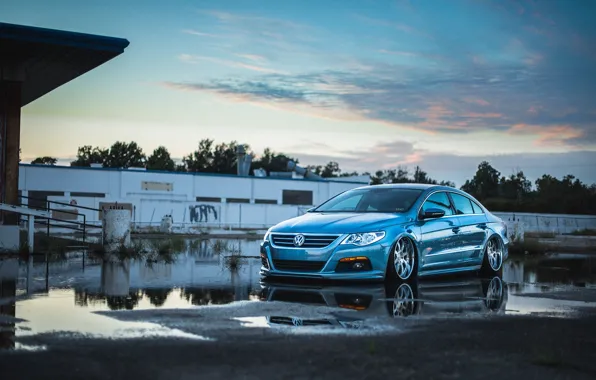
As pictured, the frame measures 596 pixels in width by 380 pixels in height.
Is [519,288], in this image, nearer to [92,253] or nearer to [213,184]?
[92,253]

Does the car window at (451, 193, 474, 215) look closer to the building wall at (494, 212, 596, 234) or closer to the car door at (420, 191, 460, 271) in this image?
the car door at (420, 191, 460, 271)

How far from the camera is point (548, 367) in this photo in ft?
21.2

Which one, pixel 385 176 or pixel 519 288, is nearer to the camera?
pixel 519 288

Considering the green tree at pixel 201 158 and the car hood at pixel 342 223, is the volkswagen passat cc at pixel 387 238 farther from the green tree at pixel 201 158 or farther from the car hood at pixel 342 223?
the green tree at pixel 201 158

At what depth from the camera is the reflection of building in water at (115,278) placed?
37.5ft

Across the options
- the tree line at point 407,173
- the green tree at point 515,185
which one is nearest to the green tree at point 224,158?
the tree line at point 407,173

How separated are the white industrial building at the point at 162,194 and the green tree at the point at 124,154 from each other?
189 feet

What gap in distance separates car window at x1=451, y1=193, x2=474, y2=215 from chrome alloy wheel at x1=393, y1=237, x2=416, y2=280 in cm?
196

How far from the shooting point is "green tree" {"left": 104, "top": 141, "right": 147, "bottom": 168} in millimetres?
122750

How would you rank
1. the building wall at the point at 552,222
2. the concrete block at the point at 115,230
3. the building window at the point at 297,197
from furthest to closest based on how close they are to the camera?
the building window at the point at 297,197
the building wall at the point at 552,222
the concrete block at the point at 115,230

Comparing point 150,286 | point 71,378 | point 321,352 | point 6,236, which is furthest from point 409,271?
point 6,236

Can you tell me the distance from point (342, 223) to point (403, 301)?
238 centimetres

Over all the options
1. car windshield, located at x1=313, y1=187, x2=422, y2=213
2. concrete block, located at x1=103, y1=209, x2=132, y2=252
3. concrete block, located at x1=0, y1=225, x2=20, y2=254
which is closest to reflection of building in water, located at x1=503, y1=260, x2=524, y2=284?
car windshield, located at x1=313, y1=187, x2=422, y2=213

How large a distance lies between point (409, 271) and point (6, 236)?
9.66 m
